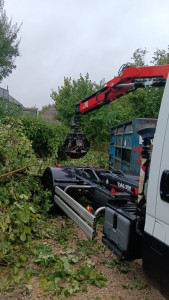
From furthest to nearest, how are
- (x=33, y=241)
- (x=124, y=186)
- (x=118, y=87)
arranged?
1. (x=118, y=87)
2. (x=33, y=241)
3. (x=124, y=186)

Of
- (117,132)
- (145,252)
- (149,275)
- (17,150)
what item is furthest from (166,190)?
(117,132)

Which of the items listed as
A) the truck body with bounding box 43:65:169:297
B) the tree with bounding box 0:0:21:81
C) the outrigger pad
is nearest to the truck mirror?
the truck body with bounding box 43:65:169:297

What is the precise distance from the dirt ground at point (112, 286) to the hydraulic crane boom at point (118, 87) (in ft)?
8.48

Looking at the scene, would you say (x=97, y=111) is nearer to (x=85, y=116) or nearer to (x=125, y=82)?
(x=85, y=116)

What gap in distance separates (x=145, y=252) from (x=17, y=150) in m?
3.07

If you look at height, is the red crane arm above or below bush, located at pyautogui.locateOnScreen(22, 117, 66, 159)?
above

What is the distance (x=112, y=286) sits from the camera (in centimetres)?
314

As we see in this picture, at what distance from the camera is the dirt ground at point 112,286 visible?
9.45 feet

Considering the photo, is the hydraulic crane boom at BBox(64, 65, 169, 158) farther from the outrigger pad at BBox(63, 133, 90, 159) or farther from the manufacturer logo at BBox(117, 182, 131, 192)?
the manufacturer logo at BBox(117, 182, 131, 192)

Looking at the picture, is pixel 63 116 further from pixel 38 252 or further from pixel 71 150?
pixel 38 252

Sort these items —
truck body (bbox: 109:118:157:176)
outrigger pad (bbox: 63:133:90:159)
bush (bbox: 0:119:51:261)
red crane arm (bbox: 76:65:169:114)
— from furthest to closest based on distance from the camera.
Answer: truck body (bbox: 109:118:157:176), outrigger pad (bbox: 63:133:90:159), red crane arm (bbox: 76:65:169:114), bush (bbox: 0:119:51:261)

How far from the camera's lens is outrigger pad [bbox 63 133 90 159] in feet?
21.0

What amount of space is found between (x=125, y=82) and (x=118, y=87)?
7.4 inches

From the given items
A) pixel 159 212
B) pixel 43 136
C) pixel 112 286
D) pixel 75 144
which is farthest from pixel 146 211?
pixel 43 136
